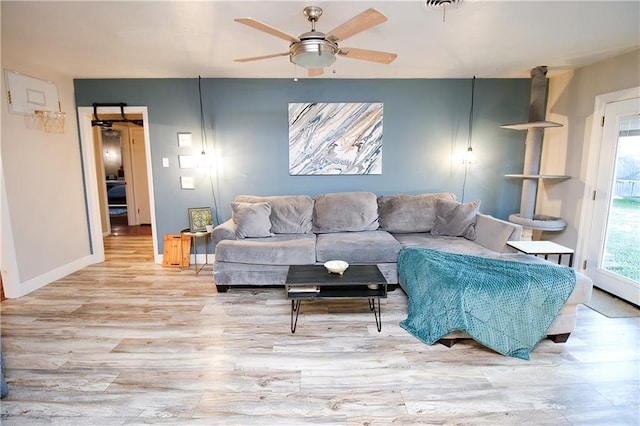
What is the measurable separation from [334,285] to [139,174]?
608 cm

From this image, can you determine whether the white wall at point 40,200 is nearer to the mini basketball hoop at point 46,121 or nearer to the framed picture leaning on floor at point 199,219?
the mini basketball hoop at point 46,121

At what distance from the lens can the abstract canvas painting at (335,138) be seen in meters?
4.05

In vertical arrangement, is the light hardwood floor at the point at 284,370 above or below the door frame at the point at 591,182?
below

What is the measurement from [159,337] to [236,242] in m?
1.14

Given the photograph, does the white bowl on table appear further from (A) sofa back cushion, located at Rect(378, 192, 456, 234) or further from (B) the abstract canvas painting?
(B) the abstract canvas painting

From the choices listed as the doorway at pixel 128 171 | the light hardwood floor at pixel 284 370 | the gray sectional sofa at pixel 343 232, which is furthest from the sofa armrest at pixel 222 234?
the doorway at pixel 128 171

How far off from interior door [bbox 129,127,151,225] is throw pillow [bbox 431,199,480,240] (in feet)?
19.6

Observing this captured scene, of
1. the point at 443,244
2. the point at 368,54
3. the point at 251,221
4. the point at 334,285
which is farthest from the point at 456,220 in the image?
the point at 251,221

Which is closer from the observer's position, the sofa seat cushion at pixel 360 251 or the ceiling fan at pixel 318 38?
the ceiling fan at pixel 318 38

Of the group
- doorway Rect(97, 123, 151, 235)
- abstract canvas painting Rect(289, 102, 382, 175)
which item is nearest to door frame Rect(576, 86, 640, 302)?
abstract canvas painting Rect(289, 102, 382, 175)

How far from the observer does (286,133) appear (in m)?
4.11

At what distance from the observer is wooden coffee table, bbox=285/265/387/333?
2.40m

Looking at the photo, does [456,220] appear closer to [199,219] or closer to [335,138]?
[335,138]

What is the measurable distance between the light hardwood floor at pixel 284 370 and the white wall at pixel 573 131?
4.51ft
